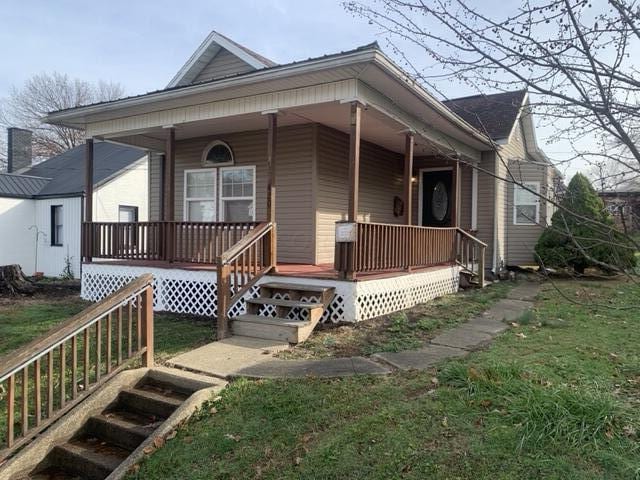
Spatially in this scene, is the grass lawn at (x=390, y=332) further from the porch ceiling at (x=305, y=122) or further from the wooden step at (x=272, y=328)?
the porch ceiling at (x=305, y=122)

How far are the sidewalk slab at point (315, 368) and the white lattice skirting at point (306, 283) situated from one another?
1.62 meters

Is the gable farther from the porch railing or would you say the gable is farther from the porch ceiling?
the porch railing

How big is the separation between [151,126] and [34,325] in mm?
3898

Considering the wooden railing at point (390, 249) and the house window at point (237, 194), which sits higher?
the house window at point (237, 194)

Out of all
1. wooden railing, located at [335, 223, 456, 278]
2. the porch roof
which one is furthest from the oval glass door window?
wooden railing, located at [335, 223, 456, 278]

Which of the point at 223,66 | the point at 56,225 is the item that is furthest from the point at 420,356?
the point at 56,225

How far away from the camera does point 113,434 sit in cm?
376

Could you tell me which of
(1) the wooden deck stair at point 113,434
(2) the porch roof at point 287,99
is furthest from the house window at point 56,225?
(1) the wooden deck stair at point 113,434

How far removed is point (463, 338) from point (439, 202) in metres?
7.46

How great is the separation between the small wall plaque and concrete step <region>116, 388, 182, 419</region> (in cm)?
301

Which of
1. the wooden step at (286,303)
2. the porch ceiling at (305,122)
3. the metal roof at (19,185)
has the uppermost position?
the porch ceiling at (305,122)

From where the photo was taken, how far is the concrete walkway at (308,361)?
4.33m

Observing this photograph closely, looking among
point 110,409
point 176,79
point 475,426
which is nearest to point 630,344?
point 475,426

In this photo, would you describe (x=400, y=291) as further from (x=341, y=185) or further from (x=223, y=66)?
(x=223, y=66)
